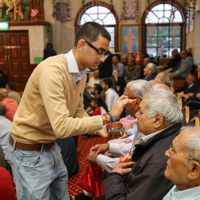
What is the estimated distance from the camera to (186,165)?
1.11 m

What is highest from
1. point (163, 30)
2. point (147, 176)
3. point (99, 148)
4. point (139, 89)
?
point (163, 30)

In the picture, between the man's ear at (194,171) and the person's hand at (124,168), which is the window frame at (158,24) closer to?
the person's hand at (124,168)

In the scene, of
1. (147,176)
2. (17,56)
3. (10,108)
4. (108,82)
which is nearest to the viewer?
(147,176)

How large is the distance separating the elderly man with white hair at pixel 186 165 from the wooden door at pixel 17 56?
9375 millimetres

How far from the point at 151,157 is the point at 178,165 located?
1.05 feet

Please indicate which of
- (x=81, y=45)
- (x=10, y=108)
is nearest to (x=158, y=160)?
(x=81, y=45)

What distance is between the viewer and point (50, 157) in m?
1.72

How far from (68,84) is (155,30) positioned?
969 centimetres

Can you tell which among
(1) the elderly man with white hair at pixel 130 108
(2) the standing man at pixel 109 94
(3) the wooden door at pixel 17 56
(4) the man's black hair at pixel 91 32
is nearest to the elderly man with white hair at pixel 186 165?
(4) the man's black hair at pixel 91 32

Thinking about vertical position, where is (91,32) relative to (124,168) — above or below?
above

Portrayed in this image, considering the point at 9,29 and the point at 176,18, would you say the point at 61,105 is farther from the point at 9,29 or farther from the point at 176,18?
the point at 176,18

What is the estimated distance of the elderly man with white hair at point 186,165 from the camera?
42.4 inches

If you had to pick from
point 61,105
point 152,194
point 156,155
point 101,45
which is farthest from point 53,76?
point 152,194

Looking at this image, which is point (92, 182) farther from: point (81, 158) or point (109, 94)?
point (109, 94)
